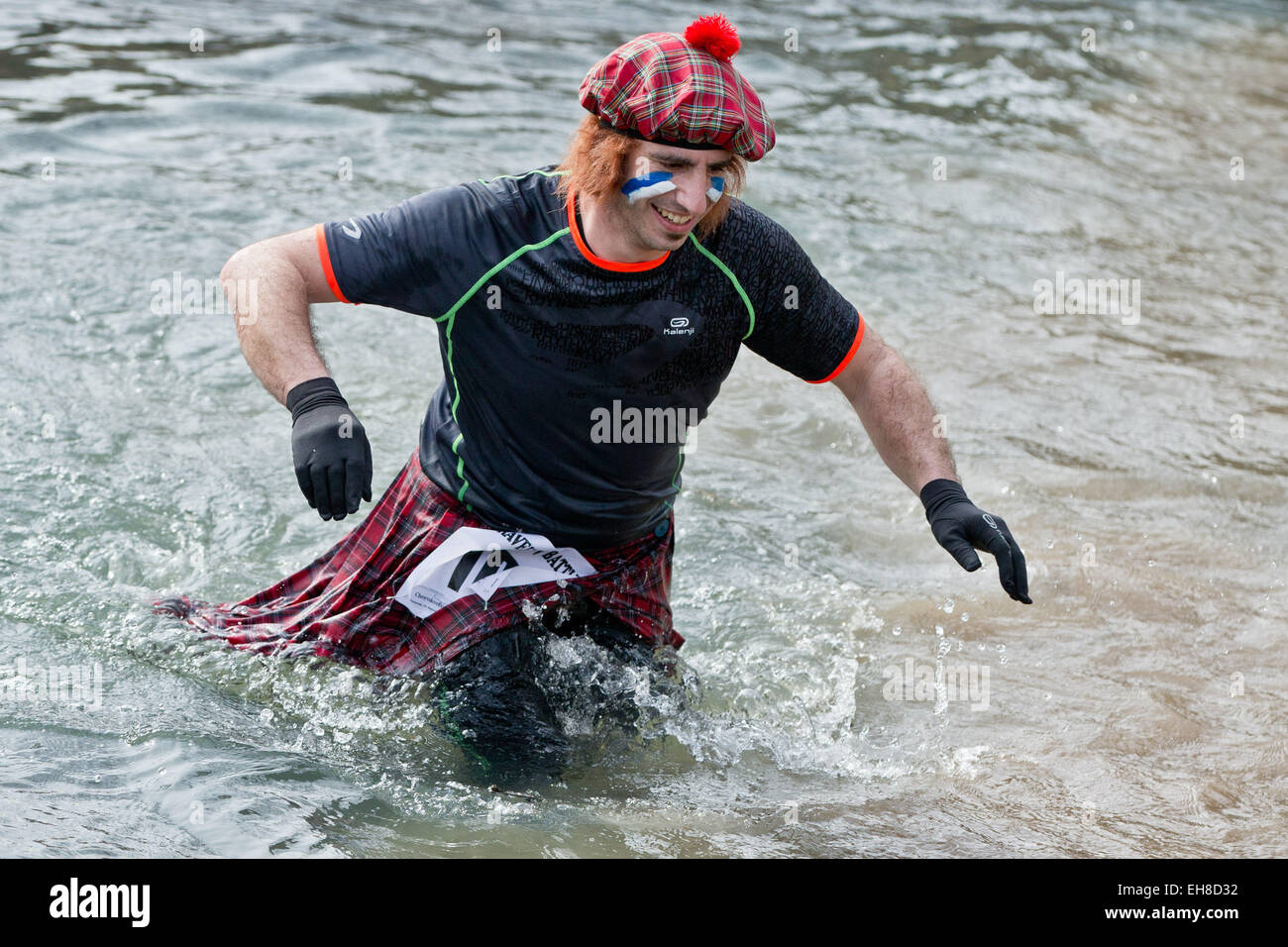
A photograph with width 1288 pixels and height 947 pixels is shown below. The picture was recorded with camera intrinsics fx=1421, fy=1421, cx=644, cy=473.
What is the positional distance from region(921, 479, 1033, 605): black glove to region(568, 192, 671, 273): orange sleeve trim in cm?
94

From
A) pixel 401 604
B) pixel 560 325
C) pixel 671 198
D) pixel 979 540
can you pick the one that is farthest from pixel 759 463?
pixel 671 198

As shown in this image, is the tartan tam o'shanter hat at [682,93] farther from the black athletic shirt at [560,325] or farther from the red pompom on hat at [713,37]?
the black athletic shirt at [560,325]

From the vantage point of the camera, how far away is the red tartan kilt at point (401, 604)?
3.45 meters

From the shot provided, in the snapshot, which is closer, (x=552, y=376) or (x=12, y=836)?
(x=12, y=836)

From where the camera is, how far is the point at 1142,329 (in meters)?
7.09

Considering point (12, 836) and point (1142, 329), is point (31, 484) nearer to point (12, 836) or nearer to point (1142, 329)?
point (12, 836)

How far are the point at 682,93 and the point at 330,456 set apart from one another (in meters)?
1.06

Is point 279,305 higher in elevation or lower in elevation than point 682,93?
lower

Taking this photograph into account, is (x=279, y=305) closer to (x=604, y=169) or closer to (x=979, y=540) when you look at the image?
(x=604, y=169)

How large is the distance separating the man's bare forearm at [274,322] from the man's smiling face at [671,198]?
2.43ft

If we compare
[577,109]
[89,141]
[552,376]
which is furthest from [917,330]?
[89,141]

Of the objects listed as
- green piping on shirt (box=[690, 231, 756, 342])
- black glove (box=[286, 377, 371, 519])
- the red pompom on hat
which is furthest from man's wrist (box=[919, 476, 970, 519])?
black glove (box=[286, 377, 371, 519])

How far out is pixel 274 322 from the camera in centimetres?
311
